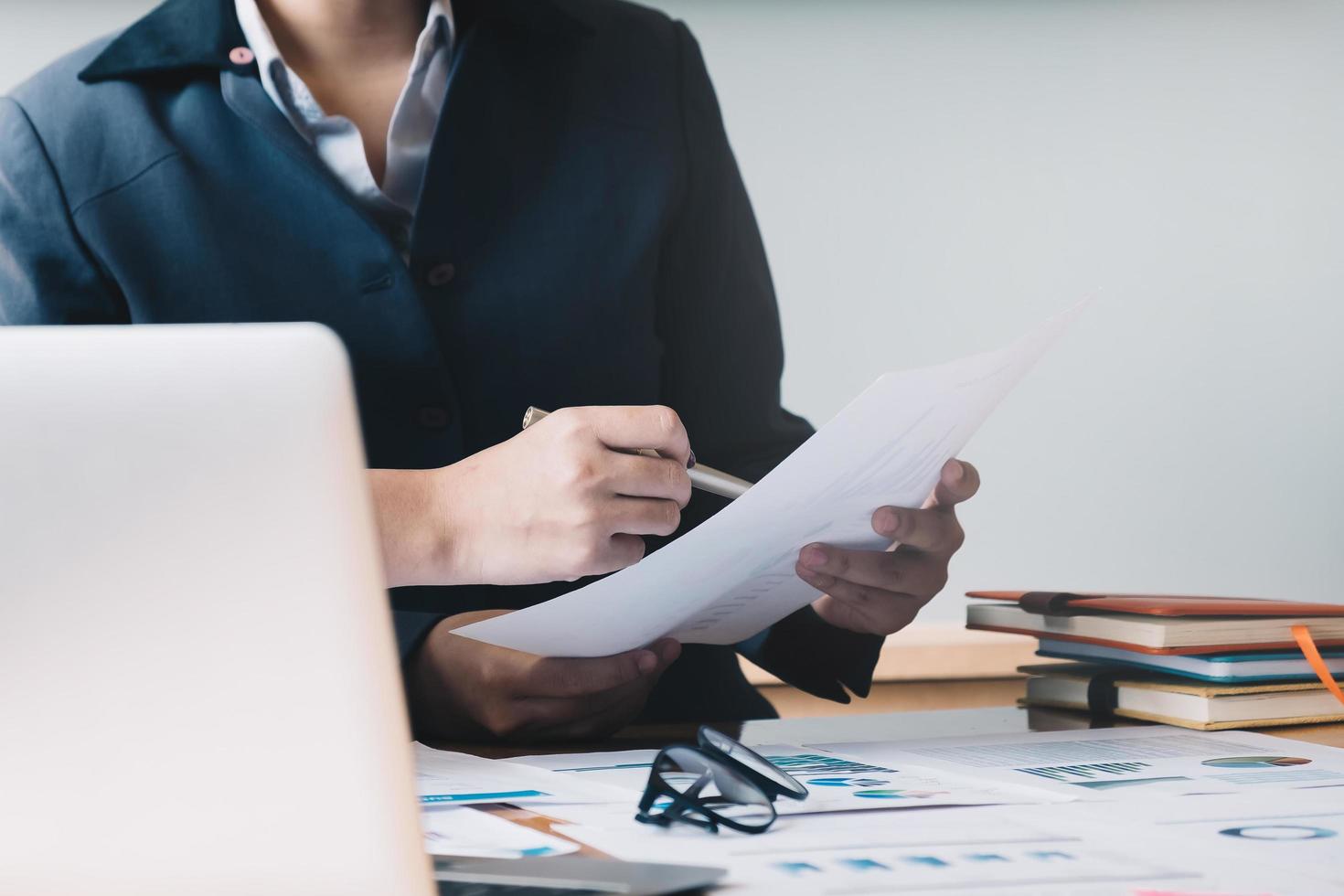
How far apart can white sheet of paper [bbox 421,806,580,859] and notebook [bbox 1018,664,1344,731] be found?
47 centimetres

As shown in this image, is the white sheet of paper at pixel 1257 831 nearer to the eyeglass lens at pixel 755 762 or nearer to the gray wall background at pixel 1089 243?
the eyeglass lens at pixel 755 762

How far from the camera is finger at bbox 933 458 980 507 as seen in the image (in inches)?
28.6

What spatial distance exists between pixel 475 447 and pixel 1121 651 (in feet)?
1.57

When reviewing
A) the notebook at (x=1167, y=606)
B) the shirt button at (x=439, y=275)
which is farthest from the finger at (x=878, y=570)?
the shirt button at (x=439, y=275)

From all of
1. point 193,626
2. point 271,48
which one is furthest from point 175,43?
point 193,626

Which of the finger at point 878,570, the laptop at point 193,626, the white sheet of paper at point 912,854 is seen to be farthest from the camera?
the finger at point 878,570

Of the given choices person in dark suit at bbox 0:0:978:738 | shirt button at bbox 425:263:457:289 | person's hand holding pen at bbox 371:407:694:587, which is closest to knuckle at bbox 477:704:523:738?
person in dark suit at bbox 0:0:978:738

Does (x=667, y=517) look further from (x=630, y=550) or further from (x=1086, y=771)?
(x=1086, y=771)

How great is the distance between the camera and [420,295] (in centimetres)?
88

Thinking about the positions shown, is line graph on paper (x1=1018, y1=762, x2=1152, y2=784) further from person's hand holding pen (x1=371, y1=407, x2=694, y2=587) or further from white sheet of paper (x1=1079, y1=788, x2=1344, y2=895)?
person's hand holding pen (x1=371, y1=407, x2=694, y2=587)

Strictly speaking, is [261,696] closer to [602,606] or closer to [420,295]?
[602,606]

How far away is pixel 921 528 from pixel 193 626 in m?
0.55

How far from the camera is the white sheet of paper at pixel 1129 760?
1.78 feet

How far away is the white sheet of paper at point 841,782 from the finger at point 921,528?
5.4 inches
